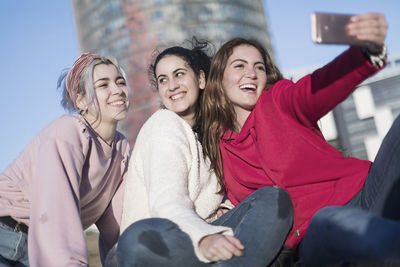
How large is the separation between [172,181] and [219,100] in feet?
2.48

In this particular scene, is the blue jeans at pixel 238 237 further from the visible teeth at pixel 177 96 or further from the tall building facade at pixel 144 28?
the tall building facade at pixel 144 28

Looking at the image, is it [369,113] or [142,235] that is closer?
[142,235]

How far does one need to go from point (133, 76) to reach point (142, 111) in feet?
13.2

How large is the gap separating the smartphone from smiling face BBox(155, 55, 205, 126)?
4.52ft

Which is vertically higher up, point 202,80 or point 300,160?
point 202,80

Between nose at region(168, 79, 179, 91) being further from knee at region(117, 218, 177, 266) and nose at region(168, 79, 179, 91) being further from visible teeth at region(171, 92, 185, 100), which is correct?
knee at region(117, 218, 177, 266)

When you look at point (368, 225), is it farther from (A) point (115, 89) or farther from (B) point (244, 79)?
(A) point (115, 89)

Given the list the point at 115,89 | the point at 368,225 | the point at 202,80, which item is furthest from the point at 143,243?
the point at 202,80

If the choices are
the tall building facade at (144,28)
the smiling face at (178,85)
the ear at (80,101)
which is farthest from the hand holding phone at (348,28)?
the tall building facade at (144,28)

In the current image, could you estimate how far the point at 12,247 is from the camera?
215 centimetres

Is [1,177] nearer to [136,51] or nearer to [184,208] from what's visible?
[184,208]

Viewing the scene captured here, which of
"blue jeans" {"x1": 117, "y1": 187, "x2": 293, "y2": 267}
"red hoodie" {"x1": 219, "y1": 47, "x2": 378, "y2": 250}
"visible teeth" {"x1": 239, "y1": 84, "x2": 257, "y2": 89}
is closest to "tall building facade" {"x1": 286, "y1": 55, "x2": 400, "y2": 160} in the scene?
"visible teeth" {"x1": 239, "y1": 84, "x2": 257, "y2": 89}

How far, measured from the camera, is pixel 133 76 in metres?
38.9

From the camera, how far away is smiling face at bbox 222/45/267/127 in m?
2.21
